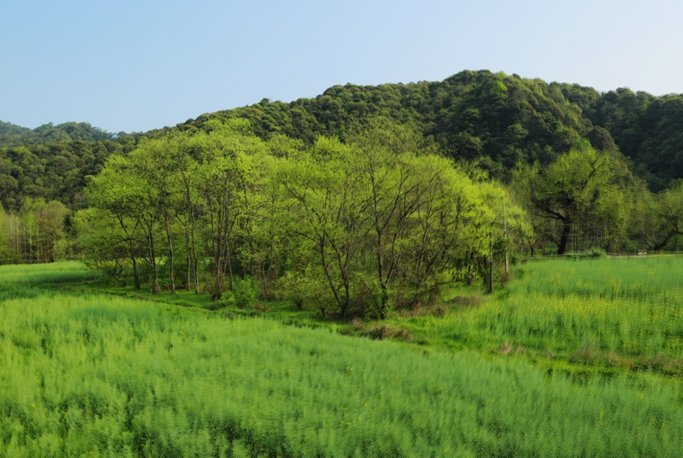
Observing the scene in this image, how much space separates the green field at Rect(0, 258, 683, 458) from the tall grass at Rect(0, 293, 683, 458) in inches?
1.5

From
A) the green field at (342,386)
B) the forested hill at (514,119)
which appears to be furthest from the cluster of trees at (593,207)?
the green field at (342,386)

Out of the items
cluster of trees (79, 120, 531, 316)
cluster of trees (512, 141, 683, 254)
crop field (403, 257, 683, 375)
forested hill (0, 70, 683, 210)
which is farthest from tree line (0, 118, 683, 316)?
forested hill (0, 70, 683, 210)

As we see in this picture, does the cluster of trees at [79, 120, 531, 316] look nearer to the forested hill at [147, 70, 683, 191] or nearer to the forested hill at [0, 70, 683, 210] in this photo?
the forested hill at [0, 70, 683, 210]

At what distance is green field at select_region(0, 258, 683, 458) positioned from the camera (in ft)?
23.3

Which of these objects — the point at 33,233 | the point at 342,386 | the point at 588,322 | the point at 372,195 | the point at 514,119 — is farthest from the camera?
the point at 514,119

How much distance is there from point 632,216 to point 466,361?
5075cm

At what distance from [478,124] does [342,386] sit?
228ft

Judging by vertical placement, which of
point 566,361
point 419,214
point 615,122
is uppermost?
point 615,122

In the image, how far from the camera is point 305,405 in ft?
27.0

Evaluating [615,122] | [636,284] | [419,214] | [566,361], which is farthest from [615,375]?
[615,122]

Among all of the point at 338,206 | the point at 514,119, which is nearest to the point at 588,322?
the point at 338,206

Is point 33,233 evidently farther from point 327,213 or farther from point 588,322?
point 588,322

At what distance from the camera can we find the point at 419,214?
22.4 metres

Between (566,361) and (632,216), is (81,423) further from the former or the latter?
(632,216)
